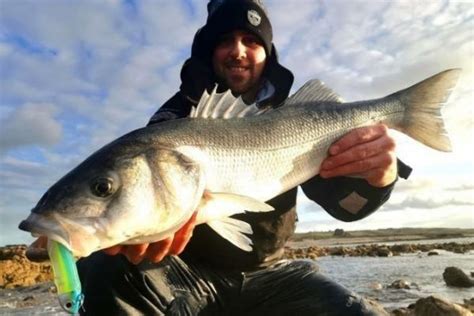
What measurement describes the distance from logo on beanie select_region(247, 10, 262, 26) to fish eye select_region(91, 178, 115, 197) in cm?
361

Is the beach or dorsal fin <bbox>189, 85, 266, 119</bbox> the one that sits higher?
dorsal fin <bbox>189, 85, 266, 119</bbox>

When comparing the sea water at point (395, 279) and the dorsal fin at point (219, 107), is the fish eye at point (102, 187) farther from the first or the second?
the sea water at point (395, 279)

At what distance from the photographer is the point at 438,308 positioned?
6871 mm

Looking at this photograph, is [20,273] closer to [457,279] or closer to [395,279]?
[395,279]

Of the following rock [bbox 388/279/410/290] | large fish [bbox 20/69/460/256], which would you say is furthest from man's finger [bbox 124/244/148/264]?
rock [bbox 388/279/410/290]

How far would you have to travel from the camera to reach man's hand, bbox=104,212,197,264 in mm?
3348

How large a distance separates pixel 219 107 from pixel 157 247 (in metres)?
1.37

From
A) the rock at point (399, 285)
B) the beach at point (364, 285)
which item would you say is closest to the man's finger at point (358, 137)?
the beach at point (364, 285)

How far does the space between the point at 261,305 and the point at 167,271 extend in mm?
1000

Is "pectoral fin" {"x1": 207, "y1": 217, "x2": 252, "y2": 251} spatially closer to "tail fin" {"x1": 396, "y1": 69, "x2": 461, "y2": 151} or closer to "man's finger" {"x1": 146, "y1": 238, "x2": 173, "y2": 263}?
"man's finger" {"x1": 146, "y1": 238, "x2": 173, "y2": 263}

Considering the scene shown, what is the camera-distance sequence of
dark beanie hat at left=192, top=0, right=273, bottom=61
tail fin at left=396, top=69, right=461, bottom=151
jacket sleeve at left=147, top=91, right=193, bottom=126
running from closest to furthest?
tail fin at left=396, top=69, right=461, bottom=151 → jacket sleeve at left=147, top=91, right=193, bottom=126 → dark beanie hat at left=192, top=0, right=273, bottom=61

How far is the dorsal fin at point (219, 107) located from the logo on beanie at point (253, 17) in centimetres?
208

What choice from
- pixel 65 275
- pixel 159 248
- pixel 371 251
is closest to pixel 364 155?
pixel 159 248

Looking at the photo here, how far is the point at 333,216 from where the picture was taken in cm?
523
